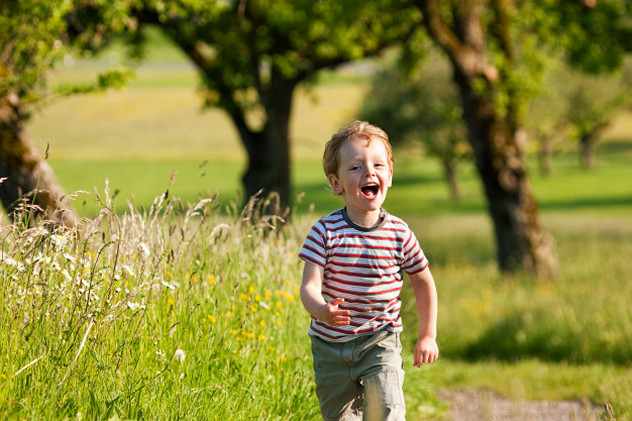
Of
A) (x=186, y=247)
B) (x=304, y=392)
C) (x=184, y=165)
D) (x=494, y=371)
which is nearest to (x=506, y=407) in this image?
(x=494, y=371)

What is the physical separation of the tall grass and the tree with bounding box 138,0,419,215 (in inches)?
383

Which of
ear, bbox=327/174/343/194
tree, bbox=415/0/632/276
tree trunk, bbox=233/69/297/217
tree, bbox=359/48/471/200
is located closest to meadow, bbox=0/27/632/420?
tree, bbox=415/0/632/276

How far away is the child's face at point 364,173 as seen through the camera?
379 centimetres

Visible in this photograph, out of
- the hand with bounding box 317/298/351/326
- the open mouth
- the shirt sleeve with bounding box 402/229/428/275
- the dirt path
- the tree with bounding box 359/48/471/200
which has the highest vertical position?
the tree with bounding box 359/48/471/200

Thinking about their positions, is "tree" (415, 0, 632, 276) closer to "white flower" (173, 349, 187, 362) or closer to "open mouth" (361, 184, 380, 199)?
"open mouth" (361, 184, 380, 199)

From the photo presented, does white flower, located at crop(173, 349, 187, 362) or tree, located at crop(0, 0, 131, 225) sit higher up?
tree, located at crop(0, 0, 131, 225)

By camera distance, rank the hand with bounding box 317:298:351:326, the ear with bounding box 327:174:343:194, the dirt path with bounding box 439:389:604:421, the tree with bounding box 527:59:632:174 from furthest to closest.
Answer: the tree with bounding box 527:59:632:174 < the dirt path with bounding box 439:389:604:421 < the ear with bounding box 327:174:343:194 < the hand with bounding box 317:298:351:326

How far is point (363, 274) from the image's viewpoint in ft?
12.5

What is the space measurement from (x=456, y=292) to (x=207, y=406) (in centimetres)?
859

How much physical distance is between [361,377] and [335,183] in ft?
3.24

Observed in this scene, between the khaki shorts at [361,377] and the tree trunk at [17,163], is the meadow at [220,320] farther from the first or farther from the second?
the tree trunk at [17,163]

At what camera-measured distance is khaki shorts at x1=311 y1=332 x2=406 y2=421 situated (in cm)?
379

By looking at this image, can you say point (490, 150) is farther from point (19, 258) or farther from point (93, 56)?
point (19, 258)

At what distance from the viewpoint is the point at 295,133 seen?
72.0 meters
